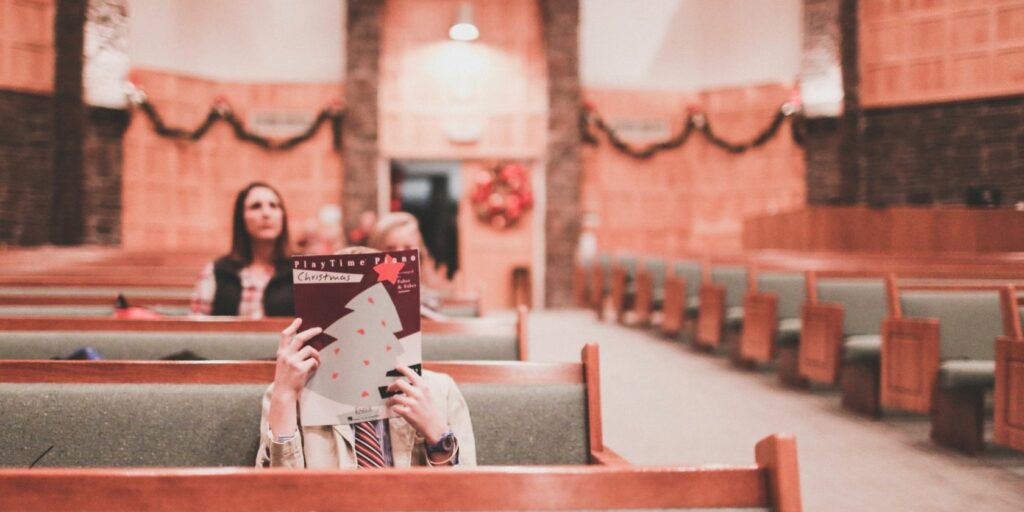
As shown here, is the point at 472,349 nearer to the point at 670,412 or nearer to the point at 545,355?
the point at 670,412

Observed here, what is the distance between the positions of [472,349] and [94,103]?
328 inches

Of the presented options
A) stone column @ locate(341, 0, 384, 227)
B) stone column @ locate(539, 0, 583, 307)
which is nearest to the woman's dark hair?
stone column @ locate(341, 0, 384, 227)

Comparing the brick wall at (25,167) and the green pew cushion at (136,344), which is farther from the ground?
the brick wall at (25,167)

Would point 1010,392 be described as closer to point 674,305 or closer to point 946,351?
point 946,351

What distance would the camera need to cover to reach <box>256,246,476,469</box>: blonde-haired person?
1217 millimetres

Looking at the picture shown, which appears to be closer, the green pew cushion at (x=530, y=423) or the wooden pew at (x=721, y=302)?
the green pew cushion at (x=530, y=423)

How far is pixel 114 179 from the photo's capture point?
9047 mm

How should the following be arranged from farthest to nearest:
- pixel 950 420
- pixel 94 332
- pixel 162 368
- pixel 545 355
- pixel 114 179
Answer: pixel 114 179, pixel 545 355, pixel 950 420, pixel 94 332, pixel 162 368

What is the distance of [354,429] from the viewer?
134 centimetres

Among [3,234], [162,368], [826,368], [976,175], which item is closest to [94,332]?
[162,368]

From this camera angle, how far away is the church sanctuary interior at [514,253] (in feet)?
4.05

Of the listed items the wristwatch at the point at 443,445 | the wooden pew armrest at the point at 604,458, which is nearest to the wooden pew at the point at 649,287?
the wooden pew armrest at the point at 604,458

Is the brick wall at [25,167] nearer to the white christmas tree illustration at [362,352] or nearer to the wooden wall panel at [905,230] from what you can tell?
the wooden wall panel at [905,230]

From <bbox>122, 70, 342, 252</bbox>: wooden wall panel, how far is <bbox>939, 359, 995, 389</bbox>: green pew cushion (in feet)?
26.7
